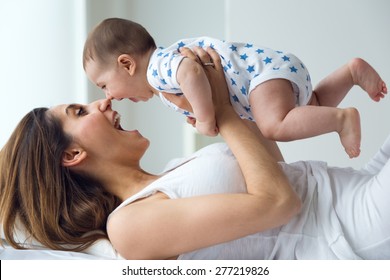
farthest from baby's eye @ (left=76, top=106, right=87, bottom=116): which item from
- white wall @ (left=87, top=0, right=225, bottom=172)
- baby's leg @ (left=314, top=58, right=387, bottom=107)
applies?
white wall @ (left=87, top=0, right=225, bottom=172)

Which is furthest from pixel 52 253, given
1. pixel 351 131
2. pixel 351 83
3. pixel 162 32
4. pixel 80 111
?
pixel 162 32

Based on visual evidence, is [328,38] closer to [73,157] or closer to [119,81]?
[119,81]

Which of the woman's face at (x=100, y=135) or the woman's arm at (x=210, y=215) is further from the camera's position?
the woman's face at (x=100, y=135)

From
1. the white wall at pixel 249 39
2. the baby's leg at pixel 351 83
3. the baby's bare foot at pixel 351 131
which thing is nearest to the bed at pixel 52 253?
the baby's bare foot at pixel 351 131

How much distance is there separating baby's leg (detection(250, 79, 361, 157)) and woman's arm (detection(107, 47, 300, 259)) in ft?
0.33

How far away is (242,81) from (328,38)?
1497mm

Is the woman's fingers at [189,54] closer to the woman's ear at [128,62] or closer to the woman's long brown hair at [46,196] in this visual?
the woman's ear at [128,62]

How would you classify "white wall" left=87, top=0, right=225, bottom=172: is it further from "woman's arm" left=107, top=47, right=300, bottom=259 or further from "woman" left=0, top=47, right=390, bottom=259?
"woman's arm" left=107, top=47, right=300, bottom=259

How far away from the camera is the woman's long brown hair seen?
1565 millimetres

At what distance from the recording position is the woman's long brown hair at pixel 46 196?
157cm

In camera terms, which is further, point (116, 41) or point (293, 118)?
point (116, 41)

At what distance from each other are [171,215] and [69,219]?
379 millimetres

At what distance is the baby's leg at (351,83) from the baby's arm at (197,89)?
1.38ft

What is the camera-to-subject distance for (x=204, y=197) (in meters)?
1.30
